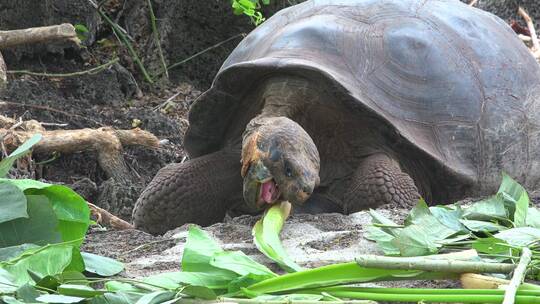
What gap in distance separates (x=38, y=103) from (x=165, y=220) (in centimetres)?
194

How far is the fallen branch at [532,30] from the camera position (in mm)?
6225

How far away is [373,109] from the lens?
3658mm

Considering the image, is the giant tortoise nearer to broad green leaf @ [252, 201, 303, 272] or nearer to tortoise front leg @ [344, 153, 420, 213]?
tortoise front leg @ [344, 153, 420, 213]

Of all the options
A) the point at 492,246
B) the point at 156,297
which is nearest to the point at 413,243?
the point at 492,246

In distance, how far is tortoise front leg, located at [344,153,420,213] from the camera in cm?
358

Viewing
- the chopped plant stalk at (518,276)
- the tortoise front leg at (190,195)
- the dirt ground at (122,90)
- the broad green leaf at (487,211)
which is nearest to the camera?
the chopped plant stalk at (518,276)

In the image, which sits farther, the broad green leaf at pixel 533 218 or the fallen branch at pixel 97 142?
the fallen branch at pixel 97 142

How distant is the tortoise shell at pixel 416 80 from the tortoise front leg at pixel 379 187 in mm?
112

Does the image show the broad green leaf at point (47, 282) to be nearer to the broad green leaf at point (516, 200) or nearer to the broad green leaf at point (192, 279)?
the broad green leaf at point (192, 279)

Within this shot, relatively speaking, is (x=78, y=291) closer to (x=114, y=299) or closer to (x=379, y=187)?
(x=114, y=299)

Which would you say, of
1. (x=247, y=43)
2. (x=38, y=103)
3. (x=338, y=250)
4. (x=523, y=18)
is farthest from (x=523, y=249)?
(x=523, y=18)

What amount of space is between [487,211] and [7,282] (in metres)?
1.17

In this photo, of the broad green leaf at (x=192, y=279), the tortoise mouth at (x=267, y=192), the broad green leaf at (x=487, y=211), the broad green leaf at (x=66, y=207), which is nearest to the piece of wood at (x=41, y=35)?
the tortoise mouth at (x=267, y=192)

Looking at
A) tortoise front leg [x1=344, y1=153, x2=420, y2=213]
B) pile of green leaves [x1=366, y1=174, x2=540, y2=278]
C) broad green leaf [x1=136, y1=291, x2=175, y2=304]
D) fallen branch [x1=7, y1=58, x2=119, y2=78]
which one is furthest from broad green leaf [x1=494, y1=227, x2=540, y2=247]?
fallen branch [x1=7, y1=58, x2=119, y2=78]
